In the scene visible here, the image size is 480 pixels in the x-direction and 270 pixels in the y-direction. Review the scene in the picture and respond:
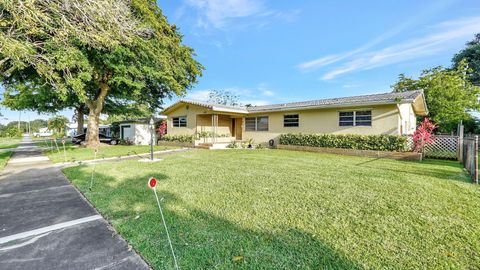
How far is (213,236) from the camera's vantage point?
3.03m

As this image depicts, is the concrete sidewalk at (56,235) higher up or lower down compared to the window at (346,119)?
lower down

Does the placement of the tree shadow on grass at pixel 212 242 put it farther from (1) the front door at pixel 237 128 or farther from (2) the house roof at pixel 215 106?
(1) the front door at pixel 237 128

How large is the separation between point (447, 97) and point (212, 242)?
22885mm

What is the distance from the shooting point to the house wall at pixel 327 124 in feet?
37.2

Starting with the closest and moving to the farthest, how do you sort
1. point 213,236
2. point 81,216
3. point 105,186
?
1. point 213,236
2. point 81,216
3. point 105,186

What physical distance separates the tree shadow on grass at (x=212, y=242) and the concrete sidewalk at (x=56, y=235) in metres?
0.21

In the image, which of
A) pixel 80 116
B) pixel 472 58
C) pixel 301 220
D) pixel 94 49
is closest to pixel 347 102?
pixel 301 220

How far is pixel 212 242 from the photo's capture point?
9.40 feet

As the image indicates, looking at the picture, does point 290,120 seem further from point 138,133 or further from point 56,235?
point 138,133

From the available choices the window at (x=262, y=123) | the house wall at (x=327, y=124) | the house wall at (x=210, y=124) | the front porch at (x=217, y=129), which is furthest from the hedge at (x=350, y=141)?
the house wall at (x=210, y=124)

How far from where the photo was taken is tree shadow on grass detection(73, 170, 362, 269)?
244 cm

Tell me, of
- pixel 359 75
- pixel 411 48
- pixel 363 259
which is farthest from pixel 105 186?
pixel 359 75

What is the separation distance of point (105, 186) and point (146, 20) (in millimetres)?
10738

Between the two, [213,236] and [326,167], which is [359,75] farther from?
[213,236]
